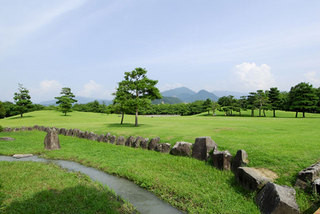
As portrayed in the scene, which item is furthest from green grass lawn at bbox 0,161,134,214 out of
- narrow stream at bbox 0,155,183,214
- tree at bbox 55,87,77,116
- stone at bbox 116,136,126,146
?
tree at bbox 55,87,77,116

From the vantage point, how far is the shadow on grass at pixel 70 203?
5469mm

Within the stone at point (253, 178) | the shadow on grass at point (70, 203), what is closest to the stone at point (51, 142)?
the shadow on grass at point (70, 203)

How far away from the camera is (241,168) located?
22.7 feet

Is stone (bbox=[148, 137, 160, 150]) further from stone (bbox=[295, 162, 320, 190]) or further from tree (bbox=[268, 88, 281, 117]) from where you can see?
tree (bbox=[268, 88, 281, 117])

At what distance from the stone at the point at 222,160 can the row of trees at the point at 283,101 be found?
51.0 metres

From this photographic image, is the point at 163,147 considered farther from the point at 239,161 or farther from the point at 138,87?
the point at 138,87

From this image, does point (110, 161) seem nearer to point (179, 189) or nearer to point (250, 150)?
point (179, 189)

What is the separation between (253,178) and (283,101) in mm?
70071

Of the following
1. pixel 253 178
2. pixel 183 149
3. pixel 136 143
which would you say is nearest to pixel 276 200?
pixel 253 178

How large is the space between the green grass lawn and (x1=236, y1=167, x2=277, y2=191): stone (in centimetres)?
428

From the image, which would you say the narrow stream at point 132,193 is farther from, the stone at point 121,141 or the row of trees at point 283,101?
the row of trees at point 283,101

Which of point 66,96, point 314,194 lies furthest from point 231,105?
point 314,194

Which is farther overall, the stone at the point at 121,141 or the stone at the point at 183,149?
the stone at the point at 121,141

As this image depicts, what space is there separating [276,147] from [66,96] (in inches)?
2523
